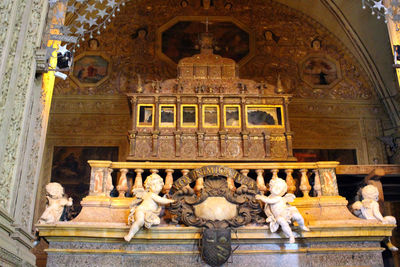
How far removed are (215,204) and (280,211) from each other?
927 mm

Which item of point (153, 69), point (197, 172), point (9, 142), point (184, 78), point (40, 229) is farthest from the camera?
point (153, 69)

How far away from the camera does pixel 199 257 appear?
6789mm

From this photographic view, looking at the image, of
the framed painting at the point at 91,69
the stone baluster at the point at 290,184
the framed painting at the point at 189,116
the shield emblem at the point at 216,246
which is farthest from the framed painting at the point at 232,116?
the framed painting at the point at 91,69

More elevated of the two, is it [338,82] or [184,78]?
[338,82]

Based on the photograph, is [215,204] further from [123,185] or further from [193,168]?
[123,185]

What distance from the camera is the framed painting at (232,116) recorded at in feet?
32.7

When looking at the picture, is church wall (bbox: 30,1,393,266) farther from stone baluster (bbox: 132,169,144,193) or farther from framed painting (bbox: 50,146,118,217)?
stone baluster (bbox: 132,169,144,193)

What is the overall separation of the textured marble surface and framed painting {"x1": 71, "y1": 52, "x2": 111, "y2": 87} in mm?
7101

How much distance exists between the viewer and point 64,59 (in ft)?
22.3

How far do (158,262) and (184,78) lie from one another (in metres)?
4.82

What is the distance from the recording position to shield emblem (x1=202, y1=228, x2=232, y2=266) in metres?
6.59

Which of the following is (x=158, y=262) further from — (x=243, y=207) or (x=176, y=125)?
(x=176, y=125)

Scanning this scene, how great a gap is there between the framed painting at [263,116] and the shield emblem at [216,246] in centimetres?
366

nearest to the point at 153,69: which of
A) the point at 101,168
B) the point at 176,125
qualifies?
the point at 176,125
